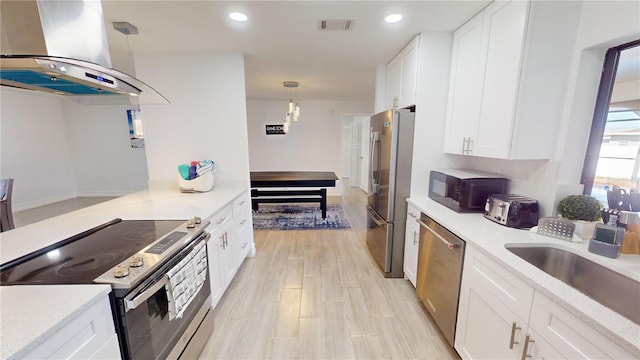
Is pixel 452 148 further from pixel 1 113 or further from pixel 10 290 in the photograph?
pixel 1 113

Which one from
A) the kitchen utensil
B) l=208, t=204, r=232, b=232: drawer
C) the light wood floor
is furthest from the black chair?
the kitchen utensil

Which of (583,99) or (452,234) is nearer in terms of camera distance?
(583,99)

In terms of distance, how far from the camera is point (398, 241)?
2.58 m

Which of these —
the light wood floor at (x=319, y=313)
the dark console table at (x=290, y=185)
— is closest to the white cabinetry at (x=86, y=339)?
the light wood floor at (x=319, y=313)

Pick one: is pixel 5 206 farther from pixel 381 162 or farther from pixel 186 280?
pixel 381 162

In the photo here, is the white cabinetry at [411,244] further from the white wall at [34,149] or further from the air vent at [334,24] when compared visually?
the white wall at [34,149]

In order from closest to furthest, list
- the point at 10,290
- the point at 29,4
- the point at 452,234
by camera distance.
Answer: the point at 10,290 < the point at 29,4 < the point at 452,234

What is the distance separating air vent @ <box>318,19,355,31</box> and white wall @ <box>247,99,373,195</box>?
4.33 meters

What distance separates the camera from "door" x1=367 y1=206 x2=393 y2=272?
2594 millimetres

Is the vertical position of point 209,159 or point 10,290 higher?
point 209,159

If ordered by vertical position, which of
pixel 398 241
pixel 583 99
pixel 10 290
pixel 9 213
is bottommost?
pixel 398 241

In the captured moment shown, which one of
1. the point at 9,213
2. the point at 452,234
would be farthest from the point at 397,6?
the point at 9,213

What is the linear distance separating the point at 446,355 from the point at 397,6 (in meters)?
2.50

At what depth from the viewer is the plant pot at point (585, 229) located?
4.62ft
